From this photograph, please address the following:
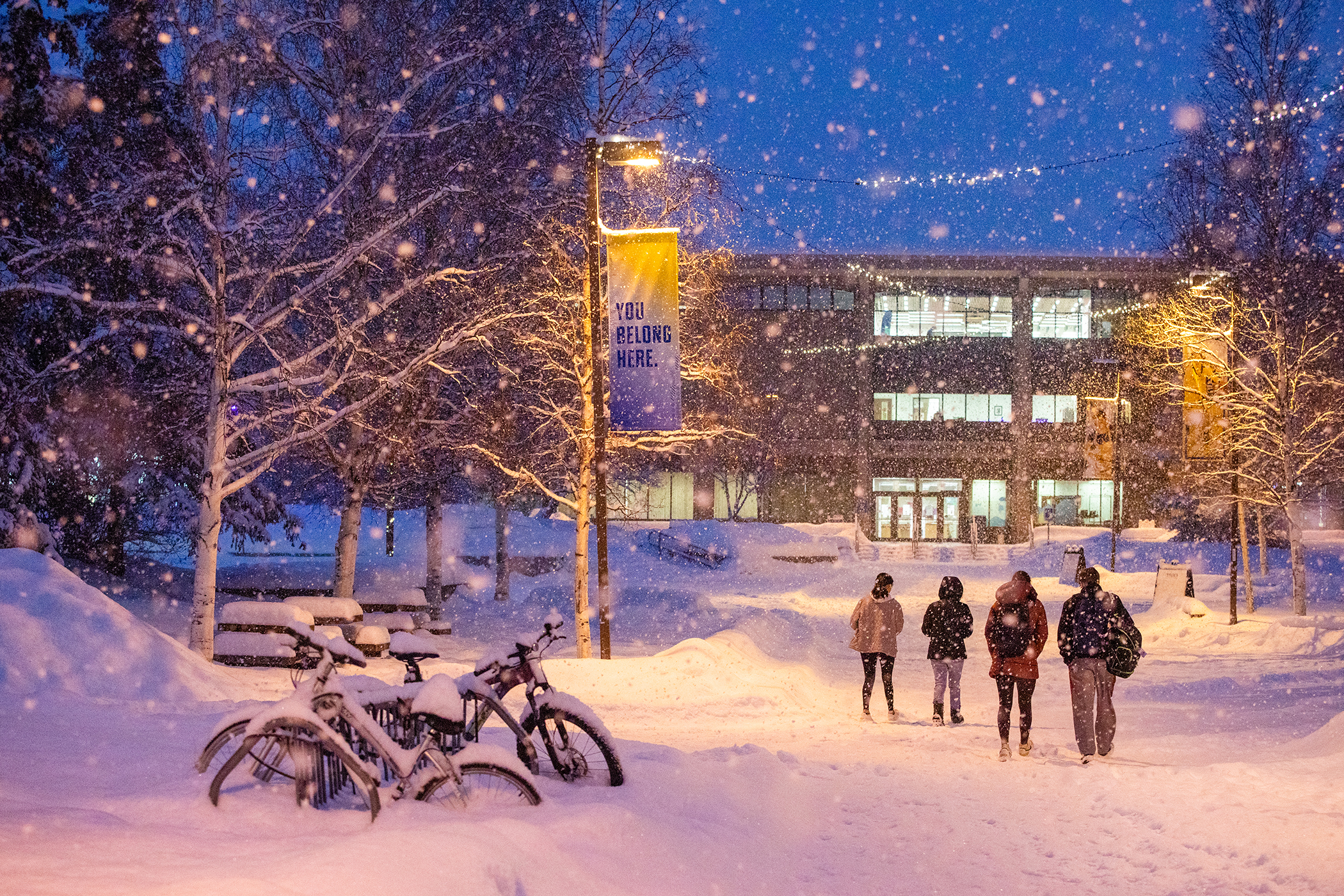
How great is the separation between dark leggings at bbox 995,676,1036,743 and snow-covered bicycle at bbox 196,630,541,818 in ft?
21.4

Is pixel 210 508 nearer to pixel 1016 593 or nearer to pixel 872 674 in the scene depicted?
pixel 872 674

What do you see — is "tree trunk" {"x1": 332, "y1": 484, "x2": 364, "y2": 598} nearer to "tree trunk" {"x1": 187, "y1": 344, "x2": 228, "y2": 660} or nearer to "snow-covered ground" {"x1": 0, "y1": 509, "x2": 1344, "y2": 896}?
"snow-covered ground" {"x1": 0, "y1": 509, "x2": 1344, "y2": 896}

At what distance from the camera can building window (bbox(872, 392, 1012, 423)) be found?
58375mm

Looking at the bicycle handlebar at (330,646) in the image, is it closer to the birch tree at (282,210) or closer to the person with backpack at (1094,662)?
the person with backpack at (1094,662)

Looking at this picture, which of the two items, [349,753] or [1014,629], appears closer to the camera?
[349,753]

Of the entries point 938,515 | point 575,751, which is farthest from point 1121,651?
point 938,515

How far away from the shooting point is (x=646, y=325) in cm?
1441

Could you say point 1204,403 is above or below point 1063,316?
below

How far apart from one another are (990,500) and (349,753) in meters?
56.8

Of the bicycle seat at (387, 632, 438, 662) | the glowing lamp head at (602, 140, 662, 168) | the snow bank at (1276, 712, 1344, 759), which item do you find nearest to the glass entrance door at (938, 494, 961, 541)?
the glowing lamp head at (602, 140, 662, 168)

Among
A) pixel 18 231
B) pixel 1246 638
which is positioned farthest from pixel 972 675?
pixel 18 231

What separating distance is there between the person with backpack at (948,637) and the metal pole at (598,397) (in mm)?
4895

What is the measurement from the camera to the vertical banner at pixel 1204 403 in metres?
25.1

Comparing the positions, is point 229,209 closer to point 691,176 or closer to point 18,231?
point 18,231
